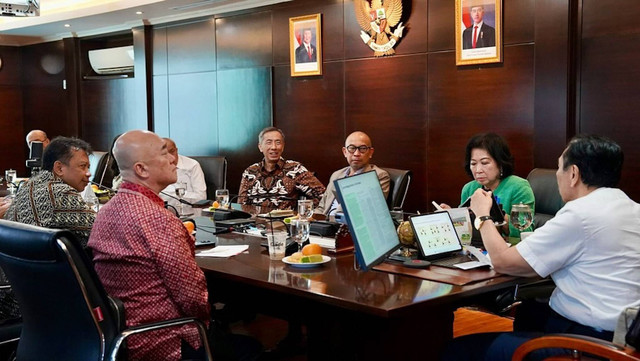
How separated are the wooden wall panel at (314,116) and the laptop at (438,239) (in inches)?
142

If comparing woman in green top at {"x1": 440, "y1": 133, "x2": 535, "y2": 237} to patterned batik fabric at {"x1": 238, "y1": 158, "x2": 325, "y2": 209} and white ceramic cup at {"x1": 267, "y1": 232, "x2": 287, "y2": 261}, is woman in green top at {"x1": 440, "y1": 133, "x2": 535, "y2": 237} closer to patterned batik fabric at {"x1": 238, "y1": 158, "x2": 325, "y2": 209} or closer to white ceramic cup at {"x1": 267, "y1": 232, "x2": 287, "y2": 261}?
white ceramic cup at {"x1": 267, "y1": 232, "x2": 287, "y2": 261}

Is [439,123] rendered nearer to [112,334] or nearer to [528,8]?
[528,8]

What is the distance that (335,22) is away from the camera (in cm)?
638

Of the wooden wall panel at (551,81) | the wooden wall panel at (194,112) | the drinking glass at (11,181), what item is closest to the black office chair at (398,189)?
the wooden wall panel at (551,81)

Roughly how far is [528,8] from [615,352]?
11.8 ft

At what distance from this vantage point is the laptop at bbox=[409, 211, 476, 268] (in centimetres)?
275

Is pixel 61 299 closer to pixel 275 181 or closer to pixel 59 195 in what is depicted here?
pixel 59 195

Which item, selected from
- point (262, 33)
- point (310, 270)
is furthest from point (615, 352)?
point (262, 33)

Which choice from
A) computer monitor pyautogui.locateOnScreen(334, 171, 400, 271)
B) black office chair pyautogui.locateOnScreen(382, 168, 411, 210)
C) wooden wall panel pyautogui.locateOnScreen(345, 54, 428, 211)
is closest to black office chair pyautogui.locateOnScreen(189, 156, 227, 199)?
wooden wall panel pyautogui.locateOnScreen(345, 54, 428, 211)

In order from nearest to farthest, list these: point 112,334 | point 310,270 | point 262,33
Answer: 1. point 112,334
2. point 310,270
3. point 262,33

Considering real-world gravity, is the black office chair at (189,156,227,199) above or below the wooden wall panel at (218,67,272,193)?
below

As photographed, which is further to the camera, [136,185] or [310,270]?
[310,270]

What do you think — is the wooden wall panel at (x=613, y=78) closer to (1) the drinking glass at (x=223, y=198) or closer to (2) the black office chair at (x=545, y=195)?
(2) the black office chair at (x=545, y=195)

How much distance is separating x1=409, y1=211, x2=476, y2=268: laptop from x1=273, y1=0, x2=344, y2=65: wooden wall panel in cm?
369
